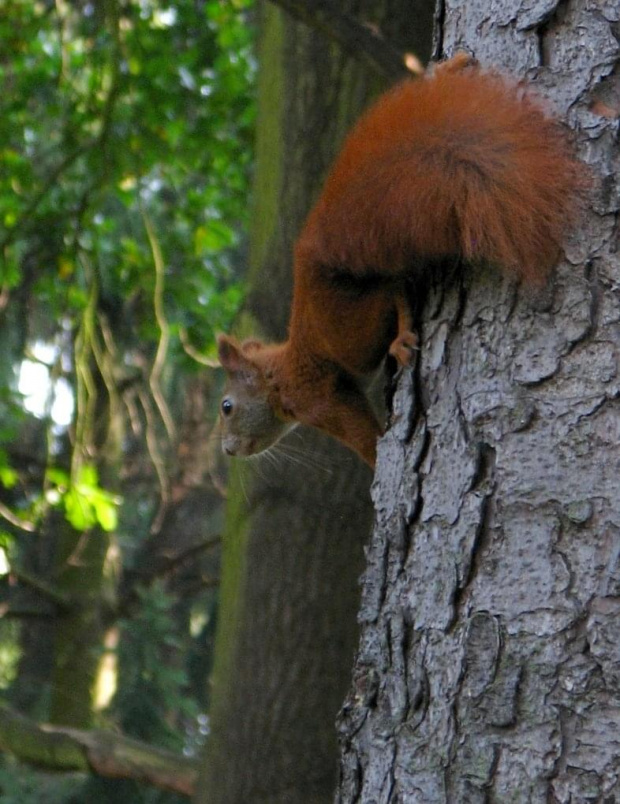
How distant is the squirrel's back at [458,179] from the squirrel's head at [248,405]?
0.94 metres

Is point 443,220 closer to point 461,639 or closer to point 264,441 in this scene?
point 461,639

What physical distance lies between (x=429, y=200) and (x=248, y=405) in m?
1.16

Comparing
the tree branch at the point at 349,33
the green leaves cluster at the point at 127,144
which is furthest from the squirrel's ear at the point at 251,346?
the green leaves cluster at the point at 127,144

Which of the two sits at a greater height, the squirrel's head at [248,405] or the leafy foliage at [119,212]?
the leafy foliage at [119,212]

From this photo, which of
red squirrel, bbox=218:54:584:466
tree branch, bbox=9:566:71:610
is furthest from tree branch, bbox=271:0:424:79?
tree branch, bbox=9:566:71:610

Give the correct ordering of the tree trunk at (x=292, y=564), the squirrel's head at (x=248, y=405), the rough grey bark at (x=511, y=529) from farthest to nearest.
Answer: the tree trunk at (x=292, y=564) → the squirrel's head at (x=248, y=405) → the rough grey bark at (x=511, y=529)

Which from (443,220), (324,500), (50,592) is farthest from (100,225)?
(443,220)

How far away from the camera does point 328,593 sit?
9.82 ft

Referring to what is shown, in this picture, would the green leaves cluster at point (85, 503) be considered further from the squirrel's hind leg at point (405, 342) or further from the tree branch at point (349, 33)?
the squirrel's hind leg at point (405, 342)

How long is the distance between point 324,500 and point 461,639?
191 centimetres

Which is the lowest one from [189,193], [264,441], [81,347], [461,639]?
[461,639]

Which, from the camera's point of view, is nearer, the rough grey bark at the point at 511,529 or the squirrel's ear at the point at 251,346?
the rough grey bark at the point at 511,529

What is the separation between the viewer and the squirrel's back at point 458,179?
3.82 feet

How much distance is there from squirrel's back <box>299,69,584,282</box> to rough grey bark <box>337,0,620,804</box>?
0.12 feet
